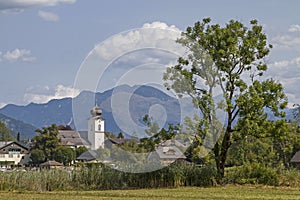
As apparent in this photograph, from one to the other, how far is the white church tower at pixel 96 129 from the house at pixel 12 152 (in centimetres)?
8743

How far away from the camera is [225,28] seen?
3294cm

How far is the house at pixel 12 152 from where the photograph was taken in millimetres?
117125

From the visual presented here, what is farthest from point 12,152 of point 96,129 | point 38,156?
point 96,129

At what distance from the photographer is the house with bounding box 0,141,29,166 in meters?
117

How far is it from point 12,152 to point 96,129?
92.2 meters

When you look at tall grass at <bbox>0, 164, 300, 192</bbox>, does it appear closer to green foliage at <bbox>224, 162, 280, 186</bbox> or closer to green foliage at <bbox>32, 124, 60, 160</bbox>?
green foliage at <bbox>224, 162, 280, 186</bbox>

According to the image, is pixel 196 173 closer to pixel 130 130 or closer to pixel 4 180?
pixel 130 130

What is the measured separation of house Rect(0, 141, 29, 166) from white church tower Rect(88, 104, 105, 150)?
3442 inches

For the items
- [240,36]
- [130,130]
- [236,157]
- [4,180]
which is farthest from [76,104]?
[236,157]

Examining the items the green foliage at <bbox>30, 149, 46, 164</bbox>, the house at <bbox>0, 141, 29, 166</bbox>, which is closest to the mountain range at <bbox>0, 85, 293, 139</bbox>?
the green foliage at <bbox>30, 149, 46, 164</bbox>

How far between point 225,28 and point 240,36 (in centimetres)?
90

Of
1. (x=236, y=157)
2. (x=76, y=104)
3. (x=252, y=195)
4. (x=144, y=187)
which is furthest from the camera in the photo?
(x=236, y=157)

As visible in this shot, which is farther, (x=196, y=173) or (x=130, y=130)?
(x=196, y=173)

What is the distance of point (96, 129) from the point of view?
30594 millimetres
